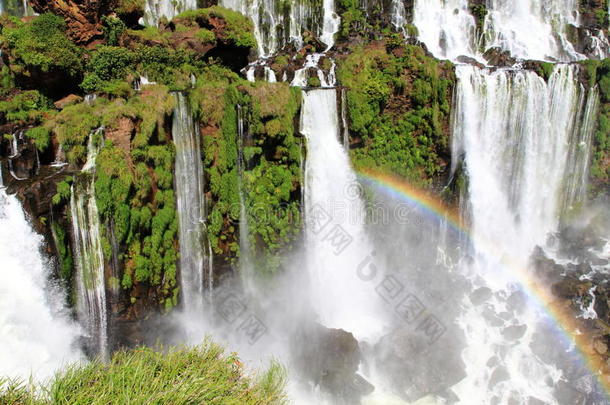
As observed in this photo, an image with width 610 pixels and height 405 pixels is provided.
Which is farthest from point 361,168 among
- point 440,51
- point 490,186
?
point 440,51

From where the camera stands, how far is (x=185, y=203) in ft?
43.8

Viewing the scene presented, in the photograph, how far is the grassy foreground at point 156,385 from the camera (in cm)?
643

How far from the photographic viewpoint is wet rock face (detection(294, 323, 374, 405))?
43.4ft

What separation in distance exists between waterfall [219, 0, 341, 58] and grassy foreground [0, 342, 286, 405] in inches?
716

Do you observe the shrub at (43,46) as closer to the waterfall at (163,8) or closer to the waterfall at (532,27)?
the waterfall at (163,8)

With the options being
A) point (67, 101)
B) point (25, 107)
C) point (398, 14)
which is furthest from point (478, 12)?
point (25, 107)

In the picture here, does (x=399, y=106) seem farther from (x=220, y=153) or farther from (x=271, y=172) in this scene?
(x=220, y=153)

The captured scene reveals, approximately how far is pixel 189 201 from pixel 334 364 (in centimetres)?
671

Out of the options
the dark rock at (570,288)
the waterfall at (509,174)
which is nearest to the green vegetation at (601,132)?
the waterfall at (509,174)

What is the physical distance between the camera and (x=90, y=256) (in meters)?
11.3

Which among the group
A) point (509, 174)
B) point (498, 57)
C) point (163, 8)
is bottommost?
point (509, 174)

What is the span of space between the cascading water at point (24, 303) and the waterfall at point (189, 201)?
12.0 feet

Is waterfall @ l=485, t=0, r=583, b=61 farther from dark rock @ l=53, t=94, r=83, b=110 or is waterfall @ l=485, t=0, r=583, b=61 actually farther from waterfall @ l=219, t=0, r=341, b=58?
dark rock @ l=53, t=94, r=83, b=110

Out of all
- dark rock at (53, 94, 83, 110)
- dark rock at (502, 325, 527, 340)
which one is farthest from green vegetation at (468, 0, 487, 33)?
dark rock at (53, 94, 83, 110)
